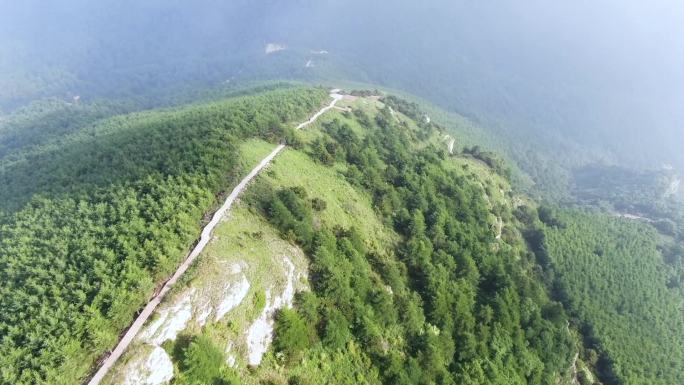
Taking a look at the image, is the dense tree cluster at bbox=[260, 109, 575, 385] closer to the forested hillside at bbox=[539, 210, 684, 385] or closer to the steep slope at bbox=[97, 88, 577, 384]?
the steep slope at bbox=[97, 88, 577, 384]

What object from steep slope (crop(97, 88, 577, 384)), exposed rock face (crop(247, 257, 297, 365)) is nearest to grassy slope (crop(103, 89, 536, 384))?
steep slope (crop(97, 88, 577, 384))

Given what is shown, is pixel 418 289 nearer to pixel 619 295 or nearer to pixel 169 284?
pixel 169 284

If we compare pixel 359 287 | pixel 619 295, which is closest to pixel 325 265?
pixel 359 287

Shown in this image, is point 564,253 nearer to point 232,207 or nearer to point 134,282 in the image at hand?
point 232,207

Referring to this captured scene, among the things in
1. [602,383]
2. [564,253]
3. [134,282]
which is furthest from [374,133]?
[134,282]

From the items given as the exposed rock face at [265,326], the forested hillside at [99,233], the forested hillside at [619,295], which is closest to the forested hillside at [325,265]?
the forested hillside at [99,233]

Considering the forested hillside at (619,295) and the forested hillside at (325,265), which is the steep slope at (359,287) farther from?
the forested hillside at (619,295)
